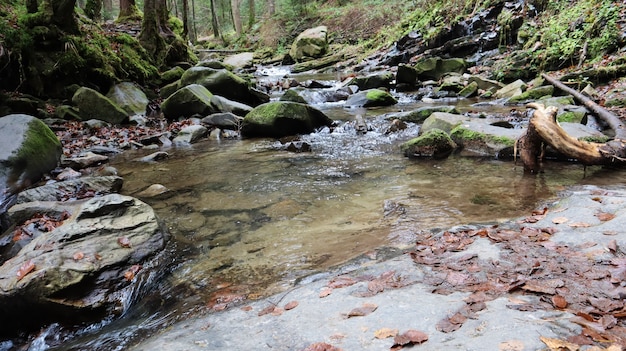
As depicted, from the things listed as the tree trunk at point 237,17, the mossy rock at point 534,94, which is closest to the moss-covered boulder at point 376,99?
the mossy rock at point 534,94

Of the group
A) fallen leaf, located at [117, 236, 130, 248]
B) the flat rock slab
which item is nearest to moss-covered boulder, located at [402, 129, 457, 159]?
the flat rock slab

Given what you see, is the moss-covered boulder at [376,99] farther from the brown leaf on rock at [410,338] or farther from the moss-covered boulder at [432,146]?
the brown leaf on rock at [410,338]

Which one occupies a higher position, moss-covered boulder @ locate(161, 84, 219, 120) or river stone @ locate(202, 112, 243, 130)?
moss-covered boulder @ locate(161, 84, 219, 120)

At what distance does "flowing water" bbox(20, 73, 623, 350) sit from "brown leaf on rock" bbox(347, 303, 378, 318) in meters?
1.00

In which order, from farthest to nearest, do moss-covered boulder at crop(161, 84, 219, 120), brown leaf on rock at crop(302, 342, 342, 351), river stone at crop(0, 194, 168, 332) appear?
moss-covered boulder at crop(161, 84, 219, 120)
river stone at crop(0, 194, 168, 332)
brown leaf on rock at crop(302, 342, 342, 351)

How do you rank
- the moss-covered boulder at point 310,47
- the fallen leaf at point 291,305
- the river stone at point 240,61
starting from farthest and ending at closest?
the moss-covered boulder at point 310,47, the river stone at point 240,61, the fallen leaf at point 291,305

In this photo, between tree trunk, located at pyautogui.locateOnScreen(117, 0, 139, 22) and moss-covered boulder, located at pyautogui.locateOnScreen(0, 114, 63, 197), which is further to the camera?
tree trunk, located at pyautogui.locateOnScreen(117, 0, 139, 22)

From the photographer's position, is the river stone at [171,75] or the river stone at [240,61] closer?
the river stone at [171,75]

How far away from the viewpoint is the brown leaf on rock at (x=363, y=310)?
2160mm

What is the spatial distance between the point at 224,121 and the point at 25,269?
25.3 ft

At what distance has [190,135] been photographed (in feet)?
31.0

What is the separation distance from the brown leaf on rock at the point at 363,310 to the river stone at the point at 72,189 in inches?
190

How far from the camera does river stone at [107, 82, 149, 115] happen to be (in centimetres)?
1189

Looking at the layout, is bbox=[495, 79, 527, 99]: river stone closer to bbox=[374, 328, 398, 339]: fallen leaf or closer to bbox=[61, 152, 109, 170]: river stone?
bbox=[61, 152, 109, 170]: river stone
